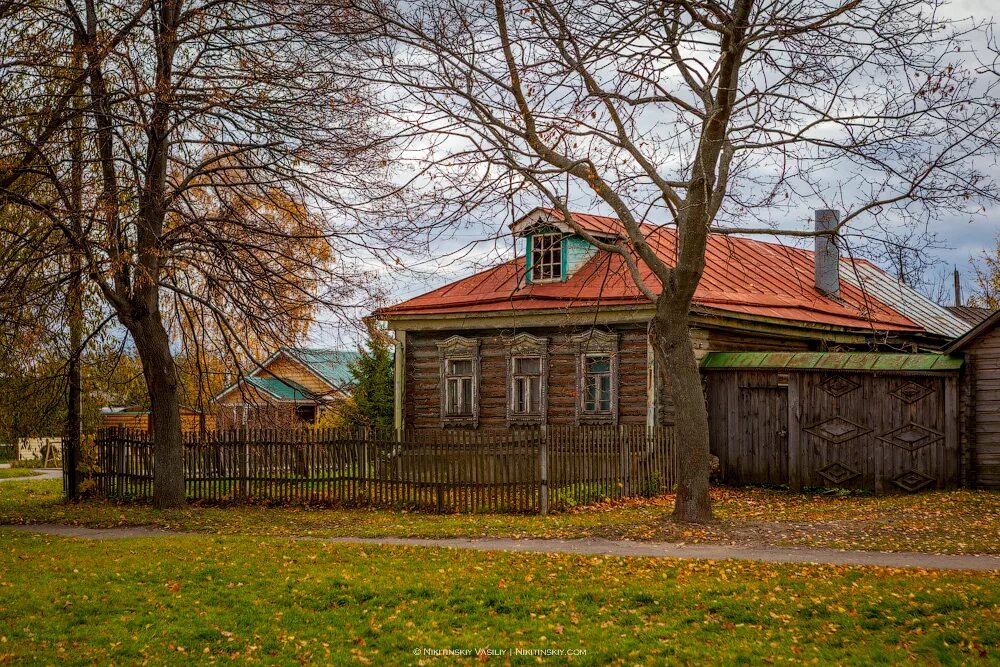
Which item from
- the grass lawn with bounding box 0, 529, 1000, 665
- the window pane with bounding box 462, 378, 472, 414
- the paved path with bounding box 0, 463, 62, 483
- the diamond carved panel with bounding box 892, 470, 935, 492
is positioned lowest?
the paved path with bounding box 0, 463, 62, 483

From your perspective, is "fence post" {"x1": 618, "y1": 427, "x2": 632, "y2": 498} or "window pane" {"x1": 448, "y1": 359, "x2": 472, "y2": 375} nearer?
"fence post" {"x1": 618, "y1": 427, "x2": 632, "y2": 498}

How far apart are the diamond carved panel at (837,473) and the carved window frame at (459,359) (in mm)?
8894

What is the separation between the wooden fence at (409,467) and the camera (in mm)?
18828

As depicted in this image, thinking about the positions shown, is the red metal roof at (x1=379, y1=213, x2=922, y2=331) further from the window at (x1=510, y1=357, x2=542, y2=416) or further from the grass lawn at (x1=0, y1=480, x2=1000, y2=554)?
the grass lawn at (x1=0, y1=480, x2=1000, y2=554)

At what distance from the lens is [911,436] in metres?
20.7

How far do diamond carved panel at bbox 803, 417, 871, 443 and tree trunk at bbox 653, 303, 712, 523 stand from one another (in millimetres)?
6949

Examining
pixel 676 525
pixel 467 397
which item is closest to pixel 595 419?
pixel 467 397

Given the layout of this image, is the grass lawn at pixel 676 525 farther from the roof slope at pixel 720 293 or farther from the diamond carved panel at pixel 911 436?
the roof slope at pixel 720 293

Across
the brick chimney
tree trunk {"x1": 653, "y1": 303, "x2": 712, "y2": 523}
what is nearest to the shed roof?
tree trunk {"x1": 653, "y1": 303, "x2": 712, "y2": 523}

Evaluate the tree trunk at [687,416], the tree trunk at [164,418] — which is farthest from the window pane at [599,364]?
the tree trunk at [164,418]

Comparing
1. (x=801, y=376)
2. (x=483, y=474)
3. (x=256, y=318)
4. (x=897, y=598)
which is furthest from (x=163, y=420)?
(x=897, y=598)

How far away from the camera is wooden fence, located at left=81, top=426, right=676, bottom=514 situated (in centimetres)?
1883

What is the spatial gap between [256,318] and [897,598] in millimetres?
11960

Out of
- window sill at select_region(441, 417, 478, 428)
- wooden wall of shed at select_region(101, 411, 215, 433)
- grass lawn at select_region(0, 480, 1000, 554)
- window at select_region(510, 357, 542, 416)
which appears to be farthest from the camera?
wooden wall of shed at select_region(101, 411, 215, 433)
